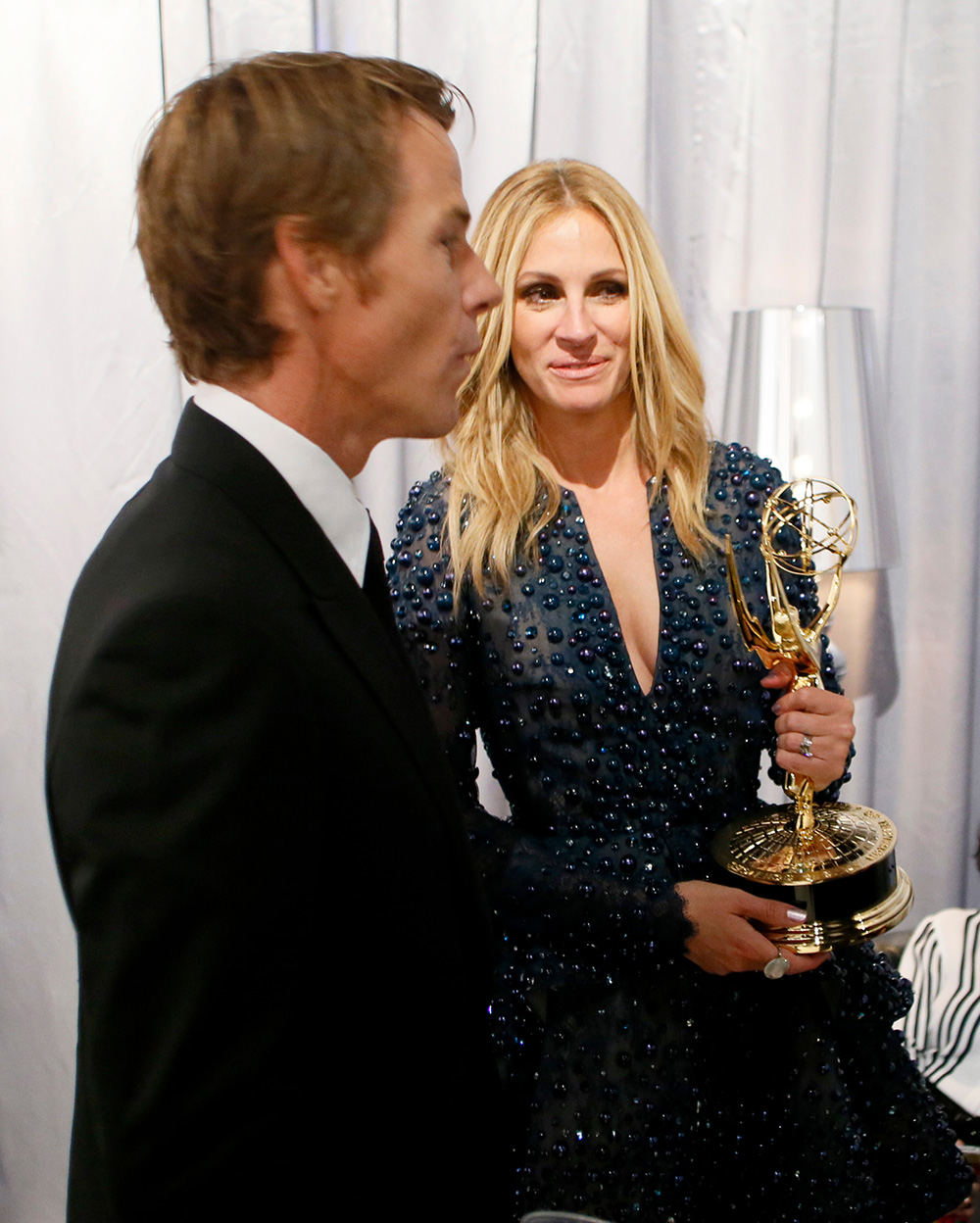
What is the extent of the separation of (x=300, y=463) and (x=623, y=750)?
1.93ft

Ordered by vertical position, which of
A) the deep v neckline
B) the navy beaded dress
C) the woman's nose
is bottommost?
the navy beaded dress

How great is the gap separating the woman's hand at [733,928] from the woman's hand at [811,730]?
5.4 inches

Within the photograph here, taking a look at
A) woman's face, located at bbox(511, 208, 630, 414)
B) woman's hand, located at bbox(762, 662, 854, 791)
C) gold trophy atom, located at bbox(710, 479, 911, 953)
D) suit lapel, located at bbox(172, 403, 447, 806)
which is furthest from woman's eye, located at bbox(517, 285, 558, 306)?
suit lapel, located at bbox(172, 403, 447, 806)

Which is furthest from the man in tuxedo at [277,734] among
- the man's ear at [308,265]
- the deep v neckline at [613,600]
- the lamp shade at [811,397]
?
the lamp shade at [811,397]

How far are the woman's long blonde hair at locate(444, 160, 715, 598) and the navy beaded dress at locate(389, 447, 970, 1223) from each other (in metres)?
0.03

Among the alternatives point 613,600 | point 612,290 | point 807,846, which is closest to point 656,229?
→ point 612,290

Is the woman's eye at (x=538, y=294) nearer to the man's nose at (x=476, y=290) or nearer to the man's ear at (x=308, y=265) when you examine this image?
the man's nose at (x=476, y=290)

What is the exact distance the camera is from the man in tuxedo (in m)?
0.52

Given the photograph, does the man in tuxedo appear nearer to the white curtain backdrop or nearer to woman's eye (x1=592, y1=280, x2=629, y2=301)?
woman's eye (x1=592, y1=280, x2=629, y2=301)

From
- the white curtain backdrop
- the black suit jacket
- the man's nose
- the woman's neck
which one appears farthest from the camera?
the white curtain backdrop

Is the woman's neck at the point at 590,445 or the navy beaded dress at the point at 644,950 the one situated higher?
the woman's neck at the point at 590,445

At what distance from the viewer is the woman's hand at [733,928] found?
1002 mm

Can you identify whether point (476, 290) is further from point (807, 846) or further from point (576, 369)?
point (807, 846)

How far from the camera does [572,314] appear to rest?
1.14 metres
